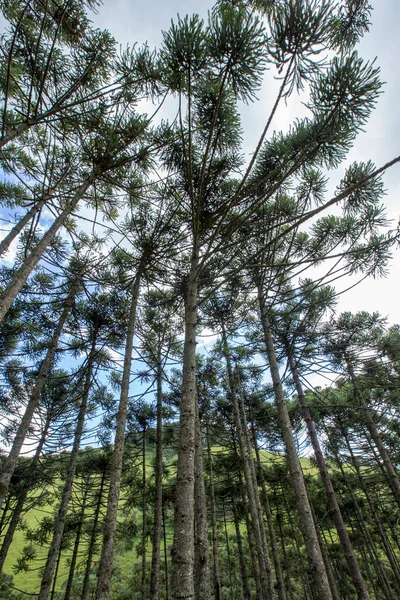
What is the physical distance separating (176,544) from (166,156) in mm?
7109

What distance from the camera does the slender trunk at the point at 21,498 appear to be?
8617 millimetres

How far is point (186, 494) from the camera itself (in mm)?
2811

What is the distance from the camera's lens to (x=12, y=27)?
17.0ft

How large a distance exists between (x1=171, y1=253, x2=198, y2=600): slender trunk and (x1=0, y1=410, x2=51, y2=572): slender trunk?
7109 millimetres

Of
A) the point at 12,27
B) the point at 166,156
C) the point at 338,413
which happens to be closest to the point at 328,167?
the point at 166,156

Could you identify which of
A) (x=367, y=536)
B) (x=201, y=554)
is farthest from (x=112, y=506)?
(x=367, y=536)

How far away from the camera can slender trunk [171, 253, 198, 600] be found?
2.35 m

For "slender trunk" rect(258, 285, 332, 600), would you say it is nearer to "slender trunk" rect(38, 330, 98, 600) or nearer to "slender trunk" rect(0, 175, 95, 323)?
Answer: "slender trunk" rect(0, 175, 95, 323)

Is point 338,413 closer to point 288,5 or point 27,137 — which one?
point 288,5

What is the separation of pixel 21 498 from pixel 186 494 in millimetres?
9323

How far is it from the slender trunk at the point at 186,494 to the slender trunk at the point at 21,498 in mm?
7109

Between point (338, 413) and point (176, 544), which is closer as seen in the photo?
point (176, 544)

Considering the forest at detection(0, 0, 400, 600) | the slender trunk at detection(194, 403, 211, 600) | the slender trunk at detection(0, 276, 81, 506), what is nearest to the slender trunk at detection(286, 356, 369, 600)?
the forest at detection(0, 0, 400, 600)

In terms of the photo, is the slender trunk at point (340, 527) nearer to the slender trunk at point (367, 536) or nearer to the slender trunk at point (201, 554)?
the slender trunk at point (201, 554)
